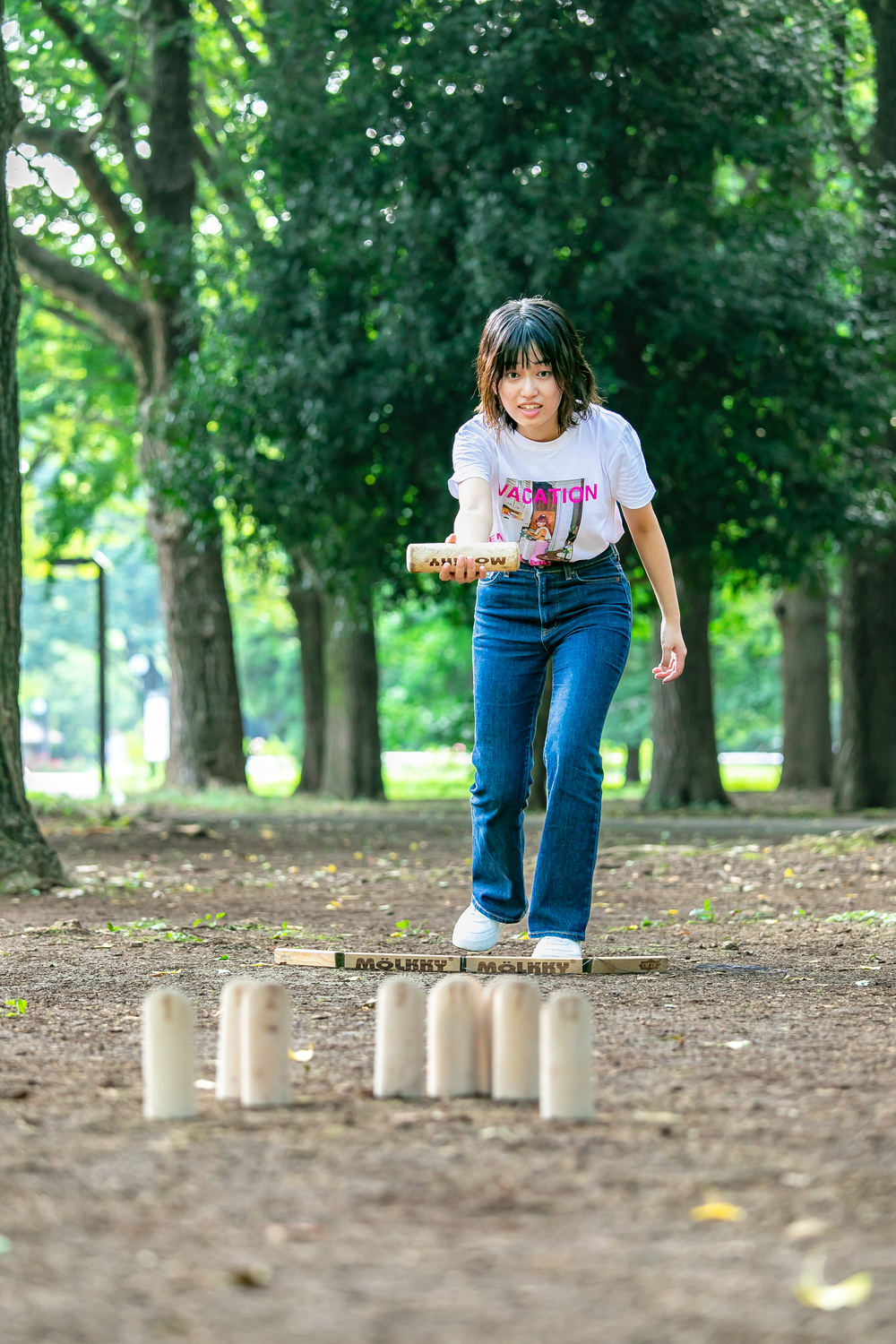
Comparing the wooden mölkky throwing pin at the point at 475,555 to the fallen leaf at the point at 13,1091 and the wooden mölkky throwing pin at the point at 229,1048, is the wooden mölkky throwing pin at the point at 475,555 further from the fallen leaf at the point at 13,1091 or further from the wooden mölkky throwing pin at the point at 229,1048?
the fallen leaf at the point at 13,1091

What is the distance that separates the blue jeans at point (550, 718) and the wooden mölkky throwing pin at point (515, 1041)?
163 centimetres

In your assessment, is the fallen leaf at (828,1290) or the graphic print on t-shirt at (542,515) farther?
the graphic print on t-shirt at (542,515)

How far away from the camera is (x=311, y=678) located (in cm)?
2116

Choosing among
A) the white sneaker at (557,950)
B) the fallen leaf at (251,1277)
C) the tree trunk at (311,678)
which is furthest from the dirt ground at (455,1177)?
the tree trunk at (311,678)

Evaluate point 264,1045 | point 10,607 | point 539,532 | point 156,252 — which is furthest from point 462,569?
point 156,252

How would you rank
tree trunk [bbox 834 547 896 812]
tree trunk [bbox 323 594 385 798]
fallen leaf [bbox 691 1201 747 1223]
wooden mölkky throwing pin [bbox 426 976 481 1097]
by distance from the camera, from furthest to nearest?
tree trunk [bbox 323 594 385 798]
tree trunk [bbox 834 547 896 812]
wooden mölkky throwing pin [bbox 426 976 481 1097]
fallen leaf [bbox 691 1201 747 1223]

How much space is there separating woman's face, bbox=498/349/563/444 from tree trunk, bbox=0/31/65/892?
3.89 metres

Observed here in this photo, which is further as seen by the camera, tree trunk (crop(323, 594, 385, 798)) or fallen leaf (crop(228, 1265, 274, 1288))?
tree trunk (crop(323, 594, 385, 798))

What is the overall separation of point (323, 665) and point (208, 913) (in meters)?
14.6

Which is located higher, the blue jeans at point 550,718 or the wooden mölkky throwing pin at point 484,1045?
the blue jeans at point 550,718

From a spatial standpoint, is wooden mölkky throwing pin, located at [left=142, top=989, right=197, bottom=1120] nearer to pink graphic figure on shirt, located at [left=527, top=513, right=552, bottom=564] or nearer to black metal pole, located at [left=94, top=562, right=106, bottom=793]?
pink graphic figure on shirt, located at [left=527, top=513, right=552, bottom=564]

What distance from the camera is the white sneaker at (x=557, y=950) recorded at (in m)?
4.84

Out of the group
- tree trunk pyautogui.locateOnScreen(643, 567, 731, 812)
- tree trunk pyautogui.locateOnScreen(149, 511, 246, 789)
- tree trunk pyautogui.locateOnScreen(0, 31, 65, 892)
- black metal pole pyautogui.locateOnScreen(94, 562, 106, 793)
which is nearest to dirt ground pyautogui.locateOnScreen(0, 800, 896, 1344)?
tree trunk pyautogui.locateOnScreen(0, 31, 65, 892)

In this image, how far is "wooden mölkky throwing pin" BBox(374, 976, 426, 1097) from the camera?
Answer: 3238mm
